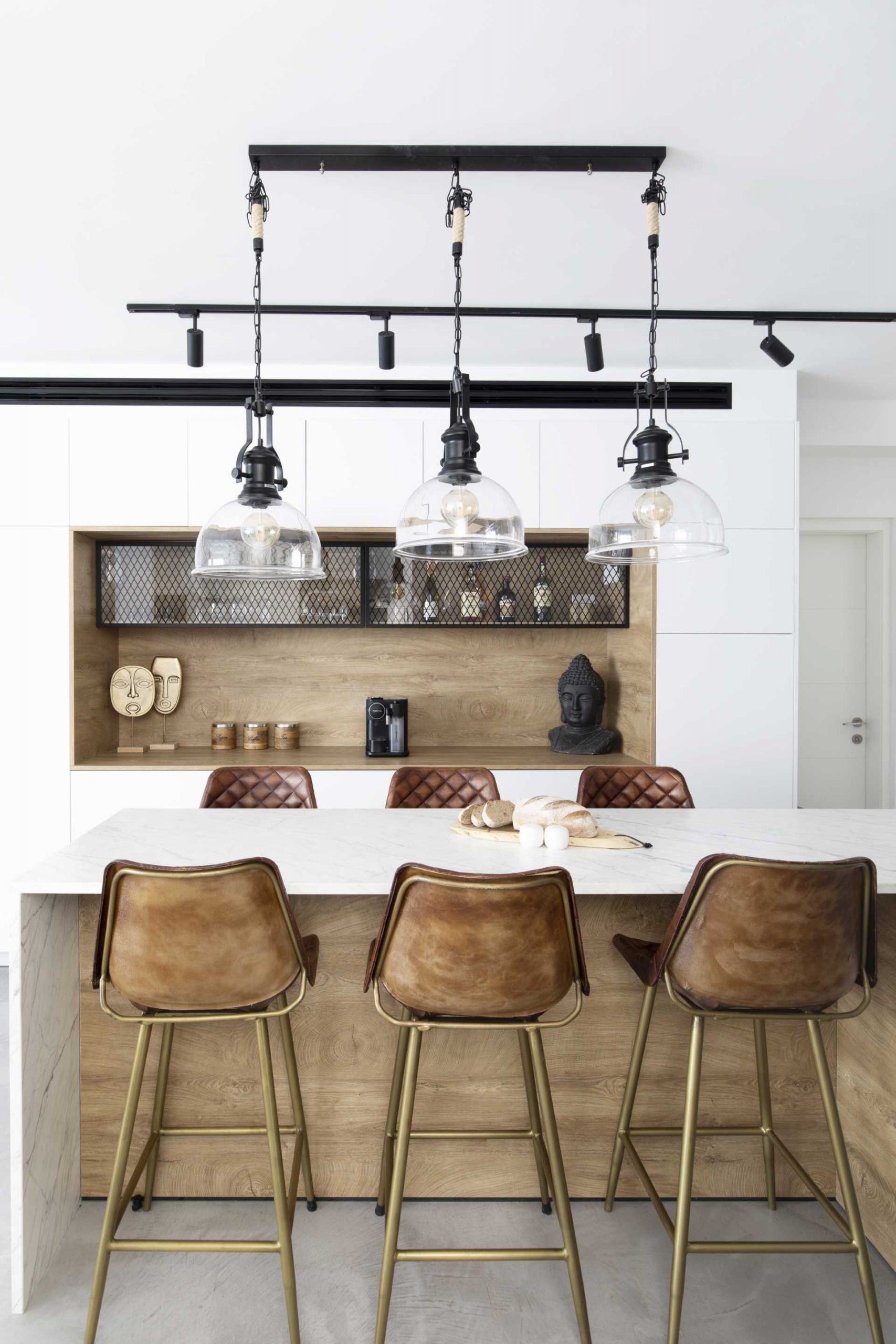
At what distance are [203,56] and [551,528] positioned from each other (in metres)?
2.37

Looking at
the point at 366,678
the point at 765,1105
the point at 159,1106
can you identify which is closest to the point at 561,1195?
the point at 765,1105

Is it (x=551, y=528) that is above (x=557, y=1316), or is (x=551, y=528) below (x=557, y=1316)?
above

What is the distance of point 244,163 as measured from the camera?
226 cm

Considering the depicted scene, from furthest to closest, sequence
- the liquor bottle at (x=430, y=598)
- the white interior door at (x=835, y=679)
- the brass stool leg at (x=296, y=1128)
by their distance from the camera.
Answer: the white interior door at (x=835, y=679) < the liquor bottle at (x=430, y=598) < the brass stool leg at (x=296, y=1128)

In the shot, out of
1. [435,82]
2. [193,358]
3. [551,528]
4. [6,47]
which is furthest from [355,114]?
[551,528]

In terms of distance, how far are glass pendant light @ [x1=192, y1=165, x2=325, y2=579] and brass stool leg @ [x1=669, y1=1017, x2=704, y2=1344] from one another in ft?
4.96

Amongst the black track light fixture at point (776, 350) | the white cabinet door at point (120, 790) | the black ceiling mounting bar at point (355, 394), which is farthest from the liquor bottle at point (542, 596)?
the white cabinet door at point (120, 790)

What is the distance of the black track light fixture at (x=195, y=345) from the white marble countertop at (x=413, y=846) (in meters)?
1.72

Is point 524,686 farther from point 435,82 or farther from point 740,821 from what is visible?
point 435,82

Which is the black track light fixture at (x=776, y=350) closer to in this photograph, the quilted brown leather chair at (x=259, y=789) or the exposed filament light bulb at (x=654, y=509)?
the exposed filament light bulb at (x=654, y=509)

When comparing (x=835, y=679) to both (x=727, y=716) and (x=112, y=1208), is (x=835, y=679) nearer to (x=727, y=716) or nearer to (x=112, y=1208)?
(x=727, y=716)

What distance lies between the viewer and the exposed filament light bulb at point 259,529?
212cm

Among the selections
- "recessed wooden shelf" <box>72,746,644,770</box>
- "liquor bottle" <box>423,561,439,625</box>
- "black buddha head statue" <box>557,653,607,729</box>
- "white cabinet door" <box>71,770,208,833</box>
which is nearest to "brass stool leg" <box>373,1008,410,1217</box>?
"recessed wooden shelf" <box>72,746,644,770</box>

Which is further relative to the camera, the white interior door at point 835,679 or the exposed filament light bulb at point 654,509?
the white interior door at point 835,679
